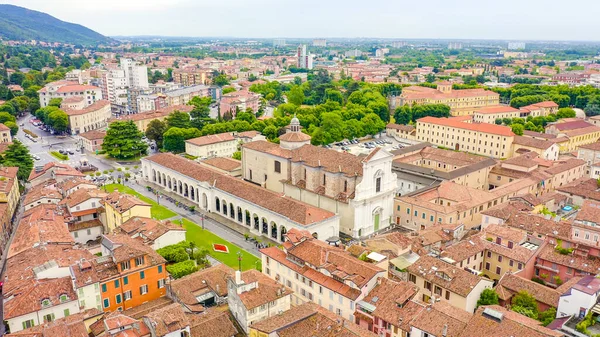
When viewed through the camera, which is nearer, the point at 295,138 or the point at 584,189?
the point at 584,189

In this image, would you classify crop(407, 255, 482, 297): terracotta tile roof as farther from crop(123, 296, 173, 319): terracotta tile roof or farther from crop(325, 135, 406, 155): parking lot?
crop(325, 135, 406, 155): parking lot

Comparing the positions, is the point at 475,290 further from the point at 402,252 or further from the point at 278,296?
the point at 278,296

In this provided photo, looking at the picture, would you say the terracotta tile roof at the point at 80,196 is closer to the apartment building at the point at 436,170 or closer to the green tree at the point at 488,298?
the apartment building at the point at 436,170

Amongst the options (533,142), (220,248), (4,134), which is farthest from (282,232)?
(4,134)

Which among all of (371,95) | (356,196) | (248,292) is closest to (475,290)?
(248,292)

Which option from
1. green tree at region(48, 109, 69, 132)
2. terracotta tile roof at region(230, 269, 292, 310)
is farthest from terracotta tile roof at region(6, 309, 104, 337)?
green tree at region(48, 109, 69, 132)

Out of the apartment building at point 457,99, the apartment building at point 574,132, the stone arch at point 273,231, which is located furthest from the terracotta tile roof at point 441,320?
the apartment building at point 457,99

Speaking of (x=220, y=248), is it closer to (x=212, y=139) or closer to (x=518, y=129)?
(x=212, y=139)
